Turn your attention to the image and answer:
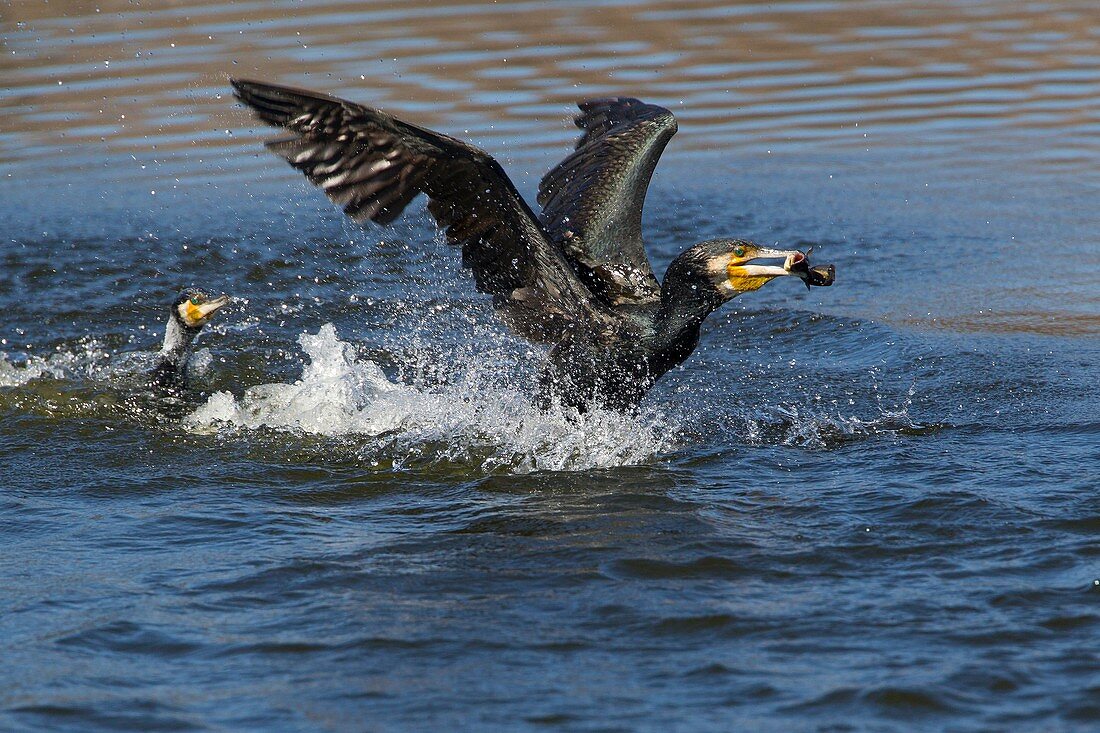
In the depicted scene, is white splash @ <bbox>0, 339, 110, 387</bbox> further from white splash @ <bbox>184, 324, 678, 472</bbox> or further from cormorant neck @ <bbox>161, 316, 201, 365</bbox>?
white splash @ <bbox>184, 324, 678, 472</bbox>

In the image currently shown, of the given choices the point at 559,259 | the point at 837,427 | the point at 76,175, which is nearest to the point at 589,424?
the point at 559,259

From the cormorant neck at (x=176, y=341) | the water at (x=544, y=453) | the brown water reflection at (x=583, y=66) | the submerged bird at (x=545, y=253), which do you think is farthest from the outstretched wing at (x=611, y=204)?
the brown water reflection at (x=583, y=66)

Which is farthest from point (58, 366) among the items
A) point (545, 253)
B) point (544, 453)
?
point (545, 253)

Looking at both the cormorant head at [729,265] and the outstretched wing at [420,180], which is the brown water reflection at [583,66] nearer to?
the outstretched wing at [420,180]

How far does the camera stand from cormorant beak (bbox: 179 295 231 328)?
6594mm

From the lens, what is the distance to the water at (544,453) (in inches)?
151

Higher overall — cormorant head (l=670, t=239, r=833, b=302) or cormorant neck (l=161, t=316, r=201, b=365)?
cormorant head (l=670, t=239, r=833, b=302)

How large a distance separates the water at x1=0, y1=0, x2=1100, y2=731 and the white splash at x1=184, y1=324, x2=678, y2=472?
0.02m

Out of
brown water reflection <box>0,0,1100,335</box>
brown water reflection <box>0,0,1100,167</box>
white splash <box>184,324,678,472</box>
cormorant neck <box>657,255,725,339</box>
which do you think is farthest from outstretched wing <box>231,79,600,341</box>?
brown water reflection <box>0,0,1100,167</box>

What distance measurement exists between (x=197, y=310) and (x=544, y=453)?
2.04 m

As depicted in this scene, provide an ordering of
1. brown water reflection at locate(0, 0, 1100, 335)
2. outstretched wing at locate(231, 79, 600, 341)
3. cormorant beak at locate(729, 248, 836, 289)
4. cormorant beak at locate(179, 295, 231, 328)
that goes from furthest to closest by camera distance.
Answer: brown water reflection at locate(0, 0, 1100, 335) → cormorant beak at locate(179, 295, 231, 328) → cormorant beak at locate(729, 248, 836, 289) → outstretched wing at locate(231, 79, 600, 341)

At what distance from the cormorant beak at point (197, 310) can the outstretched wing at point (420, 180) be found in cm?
142

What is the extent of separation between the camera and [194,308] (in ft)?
21.7

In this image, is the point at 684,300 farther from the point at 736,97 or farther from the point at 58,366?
the point at 736,97
